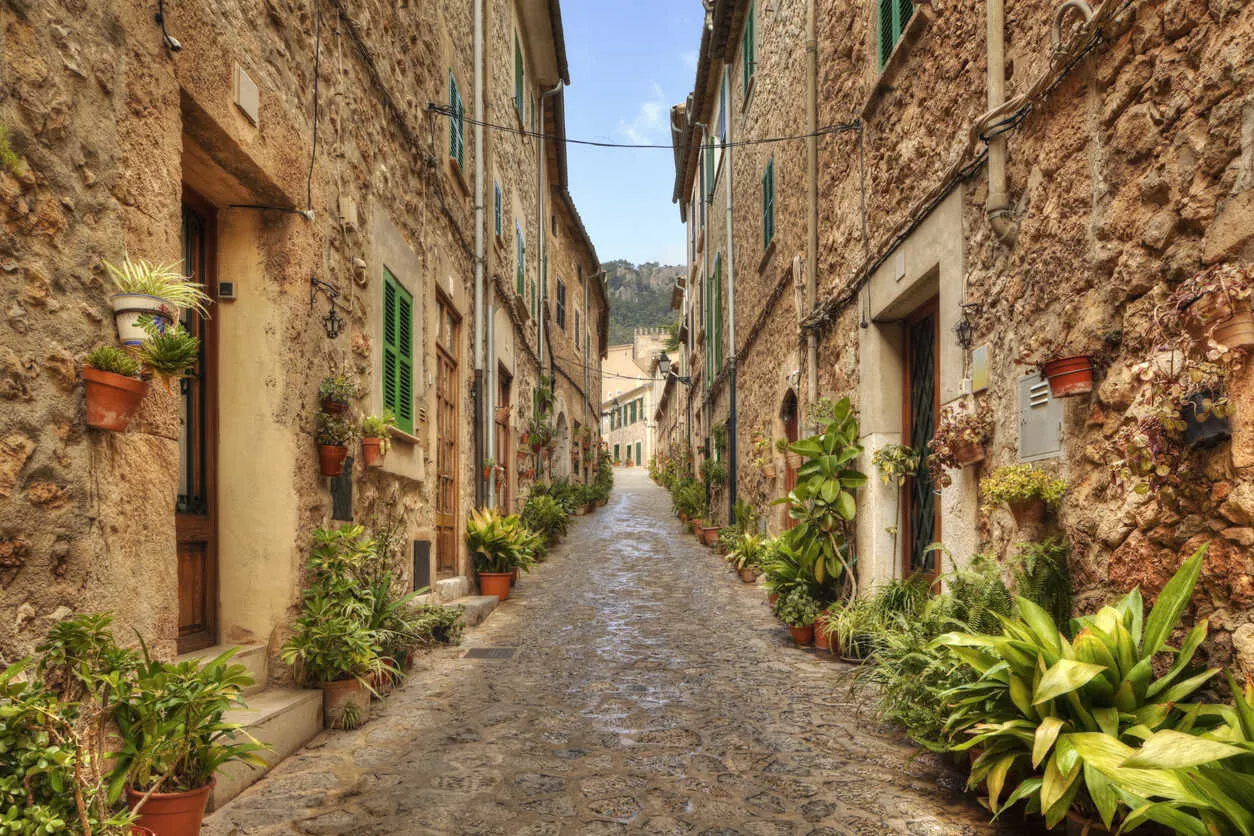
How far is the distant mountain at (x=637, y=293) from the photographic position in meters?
62.9

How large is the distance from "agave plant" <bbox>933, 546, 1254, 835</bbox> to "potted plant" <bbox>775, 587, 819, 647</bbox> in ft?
9.52

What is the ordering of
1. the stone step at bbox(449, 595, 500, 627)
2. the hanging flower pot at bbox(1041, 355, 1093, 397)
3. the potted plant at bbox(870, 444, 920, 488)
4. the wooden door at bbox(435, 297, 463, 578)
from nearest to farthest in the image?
1. the hanging flower pot at bbox(1041, 355, 1093, 397)
2. the potted plant at bbox(870, 444, 920, 488)
3. the stone step at bbox(449, 595, 500, 627)
4. the wooden door at bbox(435, 297, 463, 578)

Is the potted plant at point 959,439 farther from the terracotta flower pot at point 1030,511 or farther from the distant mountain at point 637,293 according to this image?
the distant mountain at point 637,293

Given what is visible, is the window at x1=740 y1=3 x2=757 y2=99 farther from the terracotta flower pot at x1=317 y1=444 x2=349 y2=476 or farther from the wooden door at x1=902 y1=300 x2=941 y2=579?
the terracotta flower pot at x1=317 y1=444 x2=349 y2=476

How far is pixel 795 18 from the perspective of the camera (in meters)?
8.16

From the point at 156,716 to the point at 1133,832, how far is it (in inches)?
120

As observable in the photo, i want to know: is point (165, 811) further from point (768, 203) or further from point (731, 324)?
point (731, 324)

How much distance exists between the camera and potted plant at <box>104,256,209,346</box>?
2.41 metres

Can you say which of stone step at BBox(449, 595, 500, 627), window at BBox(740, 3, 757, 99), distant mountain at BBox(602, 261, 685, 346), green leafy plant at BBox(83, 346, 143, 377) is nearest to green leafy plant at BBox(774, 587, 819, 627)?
stone step at BBox(449, 595, 500, 627)

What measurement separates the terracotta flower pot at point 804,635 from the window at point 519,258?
7.40 meters

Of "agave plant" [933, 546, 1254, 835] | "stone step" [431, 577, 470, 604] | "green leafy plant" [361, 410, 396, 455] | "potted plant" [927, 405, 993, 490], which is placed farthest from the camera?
"stone step" [431, 577, 470, 604]

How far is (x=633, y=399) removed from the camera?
4934 centimetres

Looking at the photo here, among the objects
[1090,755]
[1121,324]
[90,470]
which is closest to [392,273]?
[90,470]

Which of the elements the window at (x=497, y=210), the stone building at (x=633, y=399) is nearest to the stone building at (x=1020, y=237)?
the window at (x=497, y=210)
